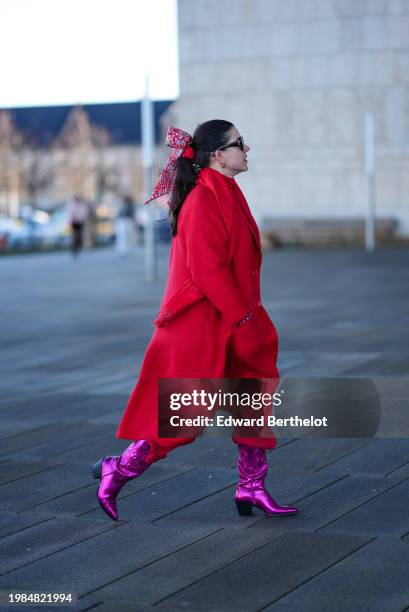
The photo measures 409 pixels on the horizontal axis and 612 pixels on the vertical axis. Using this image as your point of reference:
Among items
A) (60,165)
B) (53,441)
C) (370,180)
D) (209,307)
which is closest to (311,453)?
(53,441)

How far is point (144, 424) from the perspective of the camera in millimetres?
4383

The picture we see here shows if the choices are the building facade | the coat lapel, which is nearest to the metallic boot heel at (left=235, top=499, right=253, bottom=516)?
the coat lapel

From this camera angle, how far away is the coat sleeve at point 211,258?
417cm

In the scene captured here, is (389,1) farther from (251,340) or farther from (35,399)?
(251,340)

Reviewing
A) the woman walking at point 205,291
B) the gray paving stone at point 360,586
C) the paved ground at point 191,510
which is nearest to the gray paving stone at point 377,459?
the paved ground at point 191,510

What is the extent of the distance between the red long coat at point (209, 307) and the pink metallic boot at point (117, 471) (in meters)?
0.10

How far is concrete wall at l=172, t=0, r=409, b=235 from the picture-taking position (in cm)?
2877

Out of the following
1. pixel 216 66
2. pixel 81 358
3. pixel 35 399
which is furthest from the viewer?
pixel 216 66

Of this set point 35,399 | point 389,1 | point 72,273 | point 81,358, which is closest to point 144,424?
point 35,399

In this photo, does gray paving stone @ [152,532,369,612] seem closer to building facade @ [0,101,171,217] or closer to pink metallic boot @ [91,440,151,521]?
pink metallic boot @ [91,440,151,521]

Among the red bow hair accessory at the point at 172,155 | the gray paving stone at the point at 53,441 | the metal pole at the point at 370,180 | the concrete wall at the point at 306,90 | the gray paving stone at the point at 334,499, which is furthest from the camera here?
the concrete wall at the point at 306,90

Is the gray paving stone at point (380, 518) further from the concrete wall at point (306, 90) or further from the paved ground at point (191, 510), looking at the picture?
the concrete wall at point (306, 90)

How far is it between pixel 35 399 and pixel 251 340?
3.64 m

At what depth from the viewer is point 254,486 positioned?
180 inches
